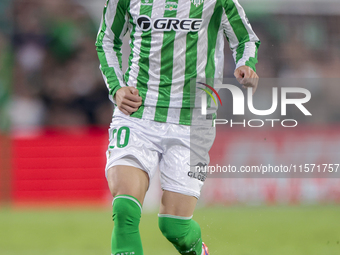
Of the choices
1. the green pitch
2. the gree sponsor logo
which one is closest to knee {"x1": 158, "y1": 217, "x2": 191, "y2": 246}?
the gree sponsor logo

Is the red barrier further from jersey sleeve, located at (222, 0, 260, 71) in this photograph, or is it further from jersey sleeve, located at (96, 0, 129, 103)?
jersey sleeve, located at (222, 0, 260, 71)

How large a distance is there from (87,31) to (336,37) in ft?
11.8

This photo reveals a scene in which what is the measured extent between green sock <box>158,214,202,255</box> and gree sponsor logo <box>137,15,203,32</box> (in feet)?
3.25

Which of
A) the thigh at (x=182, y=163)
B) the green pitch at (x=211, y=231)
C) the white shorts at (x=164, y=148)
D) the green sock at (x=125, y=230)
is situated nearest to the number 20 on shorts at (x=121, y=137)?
the white shorts at (x=164, y=148)

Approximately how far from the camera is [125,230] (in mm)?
2367

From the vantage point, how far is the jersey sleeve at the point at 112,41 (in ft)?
9.04

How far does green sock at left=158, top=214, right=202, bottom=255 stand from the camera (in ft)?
8.73

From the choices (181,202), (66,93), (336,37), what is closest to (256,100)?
(181,202)

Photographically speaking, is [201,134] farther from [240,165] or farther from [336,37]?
[336,37]

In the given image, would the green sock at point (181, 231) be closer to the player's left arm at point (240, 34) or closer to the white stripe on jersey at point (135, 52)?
the white stripe on jersey at point (135, 52)

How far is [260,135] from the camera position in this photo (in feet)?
17.6

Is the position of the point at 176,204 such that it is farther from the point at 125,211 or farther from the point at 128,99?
the point at 128,99

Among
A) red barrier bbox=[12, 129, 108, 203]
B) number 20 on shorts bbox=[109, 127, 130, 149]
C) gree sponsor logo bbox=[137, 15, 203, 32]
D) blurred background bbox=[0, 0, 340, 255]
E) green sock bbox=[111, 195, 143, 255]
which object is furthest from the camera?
red barrier bbox=[12, 129, 108, 203]

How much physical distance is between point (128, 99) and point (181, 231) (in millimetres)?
747
